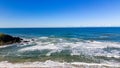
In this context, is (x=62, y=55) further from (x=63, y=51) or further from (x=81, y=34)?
(x=81, y=34)

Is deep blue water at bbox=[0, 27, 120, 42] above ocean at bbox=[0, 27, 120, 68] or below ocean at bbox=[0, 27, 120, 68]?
below

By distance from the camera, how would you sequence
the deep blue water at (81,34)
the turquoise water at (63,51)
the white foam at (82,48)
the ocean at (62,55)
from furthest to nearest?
the deep blue water at (81,34)
the white foam at (82,48)
the turquoise water at (63,51)
the ocean at (62,55)

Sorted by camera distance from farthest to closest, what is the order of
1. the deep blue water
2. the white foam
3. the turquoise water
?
1. the deep blue water
2. the white foam
3. the turquoise water

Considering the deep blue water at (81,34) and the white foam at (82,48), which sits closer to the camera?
the white foam at (82,48)

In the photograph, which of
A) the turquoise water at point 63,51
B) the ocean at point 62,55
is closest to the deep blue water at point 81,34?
the turquoise water at point 63,51

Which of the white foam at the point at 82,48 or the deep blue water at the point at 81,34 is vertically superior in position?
the white foam at the point at 82,48

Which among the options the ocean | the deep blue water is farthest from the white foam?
the deep blue water

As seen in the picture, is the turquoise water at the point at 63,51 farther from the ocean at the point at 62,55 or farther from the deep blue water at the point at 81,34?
the deep blue water at the point at 81,34

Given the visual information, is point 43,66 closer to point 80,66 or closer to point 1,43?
point 80,66

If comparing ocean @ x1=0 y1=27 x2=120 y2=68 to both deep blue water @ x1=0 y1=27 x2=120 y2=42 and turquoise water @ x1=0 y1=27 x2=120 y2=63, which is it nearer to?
turquoise water @ x1=0 y1=27 x2=120 y2=63

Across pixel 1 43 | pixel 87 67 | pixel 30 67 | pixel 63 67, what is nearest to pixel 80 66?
pixel 87 67

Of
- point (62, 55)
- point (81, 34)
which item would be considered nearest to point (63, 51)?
point (62, 55)
